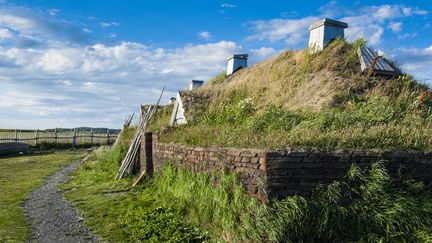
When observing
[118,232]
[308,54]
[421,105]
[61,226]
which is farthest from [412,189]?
[308,54]

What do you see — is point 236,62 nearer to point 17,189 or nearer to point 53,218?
point 17,189

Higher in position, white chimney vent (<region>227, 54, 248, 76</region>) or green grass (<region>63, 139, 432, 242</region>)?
white chimney vent (<region>227, 54, 248, 76</region>)

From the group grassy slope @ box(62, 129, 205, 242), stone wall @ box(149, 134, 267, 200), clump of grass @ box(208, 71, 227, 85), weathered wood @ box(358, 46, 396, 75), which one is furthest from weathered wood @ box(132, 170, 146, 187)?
clump of grass @ box(208, 71, 227, 85)

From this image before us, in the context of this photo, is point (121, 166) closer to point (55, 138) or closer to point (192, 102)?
point (192, 102)

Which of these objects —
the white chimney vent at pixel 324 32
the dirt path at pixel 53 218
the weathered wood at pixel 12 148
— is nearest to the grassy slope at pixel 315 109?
the white chimney vent at pixel 324 32

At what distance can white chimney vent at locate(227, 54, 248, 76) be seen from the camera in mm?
18406

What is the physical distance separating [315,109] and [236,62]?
9.00m

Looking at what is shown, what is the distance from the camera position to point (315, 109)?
9.88 m

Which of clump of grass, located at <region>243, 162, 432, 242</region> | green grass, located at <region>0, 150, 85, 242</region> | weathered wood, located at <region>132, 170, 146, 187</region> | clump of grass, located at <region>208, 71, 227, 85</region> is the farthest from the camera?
clump of grass, located at <region>208, 71, 227, 85</region>

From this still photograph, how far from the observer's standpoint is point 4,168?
18.1 m

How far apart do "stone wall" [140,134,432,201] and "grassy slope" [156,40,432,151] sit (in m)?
0.36

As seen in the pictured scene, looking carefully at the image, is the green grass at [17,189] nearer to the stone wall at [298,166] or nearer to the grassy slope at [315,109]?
the grassy slope at [315,109]

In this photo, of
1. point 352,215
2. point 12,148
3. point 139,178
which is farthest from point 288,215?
point 12,148

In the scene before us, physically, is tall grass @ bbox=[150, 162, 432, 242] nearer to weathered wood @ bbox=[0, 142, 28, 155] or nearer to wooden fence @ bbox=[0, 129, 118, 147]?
weathered wood @ bbox=[0, 142, 28, 155]
